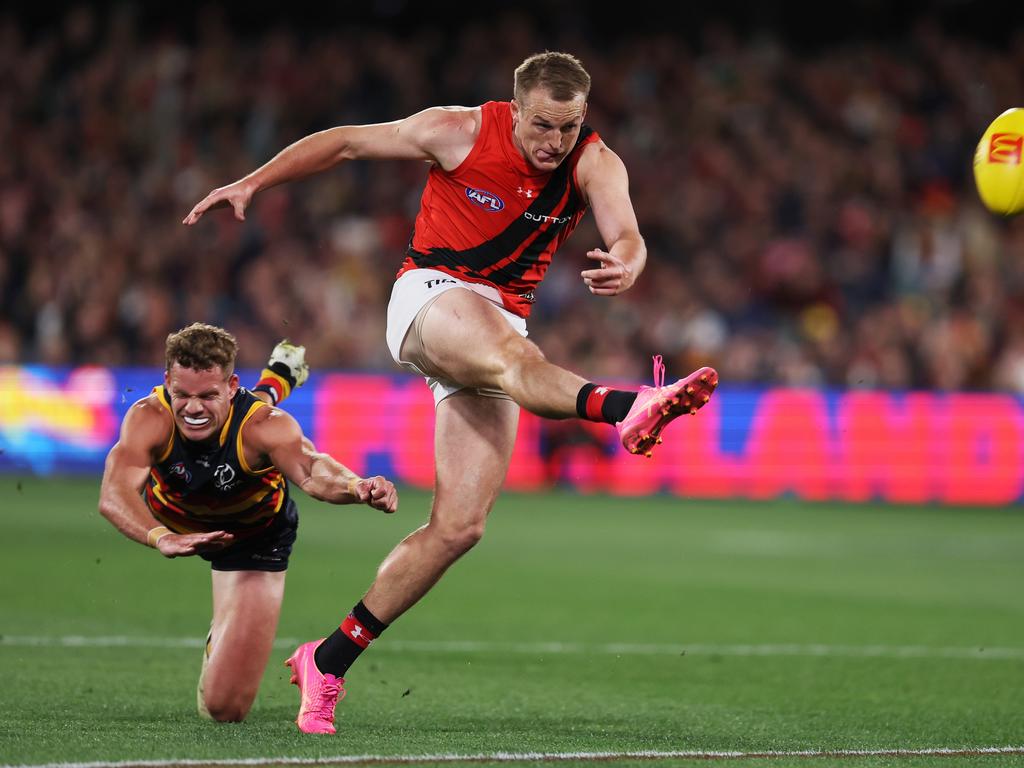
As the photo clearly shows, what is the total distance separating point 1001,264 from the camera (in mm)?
20625

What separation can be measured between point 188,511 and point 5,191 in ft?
48.8

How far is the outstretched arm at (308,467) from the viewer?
19.1 ft

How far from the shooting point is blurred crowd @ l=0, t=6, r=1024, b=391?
19.8 m

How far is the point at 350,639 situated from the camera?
6.82 metres

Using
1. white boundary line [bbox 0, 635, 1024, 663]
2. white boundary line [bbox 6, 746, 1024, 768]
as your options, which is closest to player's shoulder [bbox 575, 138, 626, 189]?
white boundary line [bbox 6, 746, 1024, 768]

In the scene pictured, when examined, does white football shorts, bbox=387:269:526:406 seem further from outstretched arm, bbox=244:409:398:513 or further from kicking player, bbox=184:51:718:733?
outstretched arm, bbox=244:409:398:513

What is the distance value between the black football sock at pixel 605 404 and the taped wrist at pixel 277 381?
2259 mm

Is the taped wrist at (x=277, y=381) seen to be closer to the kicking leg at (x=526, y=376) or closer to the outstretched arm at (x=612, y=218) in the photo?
the kicking leg at (x=526, y=376)

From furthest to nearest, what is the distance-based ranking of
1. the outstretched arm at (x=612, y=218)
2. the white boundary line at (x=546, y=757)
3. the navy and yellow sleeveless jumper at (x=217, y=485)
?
the navy and yellow sleeveless jumper at (x=217, y=485), the outstretched arm at (x=612, y=218), the white boundary line at (x=546, y=757)

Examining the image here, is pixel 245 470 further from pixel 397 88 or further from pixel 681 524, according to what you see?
pixel 397 88

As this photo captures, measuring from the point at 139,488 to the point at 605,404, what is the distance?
1.87 m

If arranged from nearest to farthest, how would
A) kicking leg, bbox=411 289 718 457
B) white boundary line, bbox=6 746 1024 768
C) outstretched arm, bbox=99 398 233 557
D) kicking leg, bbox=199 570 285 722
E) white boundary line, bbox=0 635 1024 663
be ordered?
white boundary line, bbox=6 746 1024 768
outstretched arm, bbox=99 398 233 557
kicking leg, bbox=411 289 718 457
kicking leg, bbox=199 570 285 722
white boundary line, bbox=0 635 1024 663

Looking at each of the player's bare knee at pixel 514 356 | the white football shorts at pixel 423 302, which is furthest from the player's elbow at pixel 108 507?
the player's bare knee at pixel 514 356

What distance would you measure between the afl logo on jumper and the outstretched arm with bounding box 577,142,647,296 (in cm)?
36
